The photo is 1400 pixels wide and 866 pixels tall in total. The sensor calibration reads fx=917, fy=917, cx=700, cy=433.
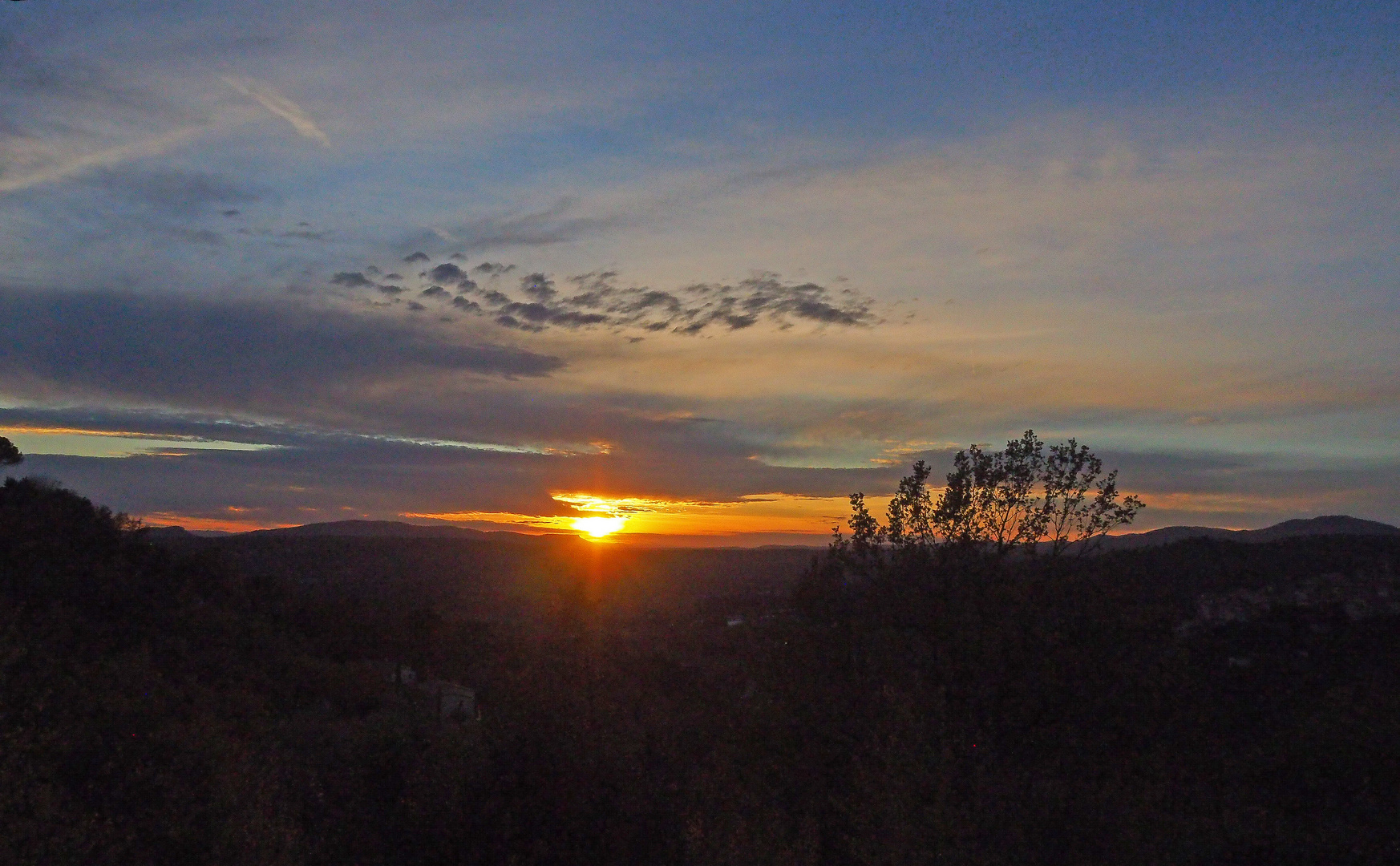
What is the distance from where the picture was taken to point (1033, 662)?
67.7 ft

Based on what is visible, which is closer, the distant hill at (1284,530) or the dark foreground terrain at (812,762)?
the dark foreground terrain at (812,762)

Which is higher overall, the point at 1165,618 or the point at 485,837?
the point at 1165,618

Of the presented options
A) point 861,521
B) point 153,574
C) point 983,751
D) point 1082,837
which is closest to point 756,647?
point 861,521

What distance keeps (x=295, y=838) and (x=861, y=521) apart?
14842mm

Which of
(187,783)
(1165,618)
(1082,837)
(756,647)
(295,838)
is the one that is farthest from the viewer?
(756,647)

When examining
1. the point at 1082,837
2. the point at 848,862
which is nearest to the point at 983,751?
the point at 1082,837

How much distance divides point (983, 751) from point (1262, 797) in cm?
1129

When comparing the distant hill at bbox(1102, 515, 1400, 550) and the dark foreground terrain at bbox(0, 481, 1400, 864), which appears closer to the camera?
the dark foreground terrain at bbox(0, 481, 1400, 864)

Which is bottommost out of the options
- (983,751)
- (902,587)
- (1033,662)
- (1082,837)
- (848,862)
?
(848,862)

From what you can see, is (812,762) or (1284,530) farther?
(1284,530)

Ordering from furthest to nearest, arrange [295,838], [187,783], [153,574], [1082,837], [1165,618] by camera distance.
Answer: [153,574]
[187,783]
[1165,618]
[295,838]
[1082,837]

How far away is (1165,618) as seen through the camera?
21969 mm

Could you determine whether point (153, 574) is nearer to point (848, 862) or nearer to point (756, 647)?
point (756, 647)

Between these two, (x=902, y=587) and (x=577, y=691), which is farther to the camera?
(x=577, y=691)
